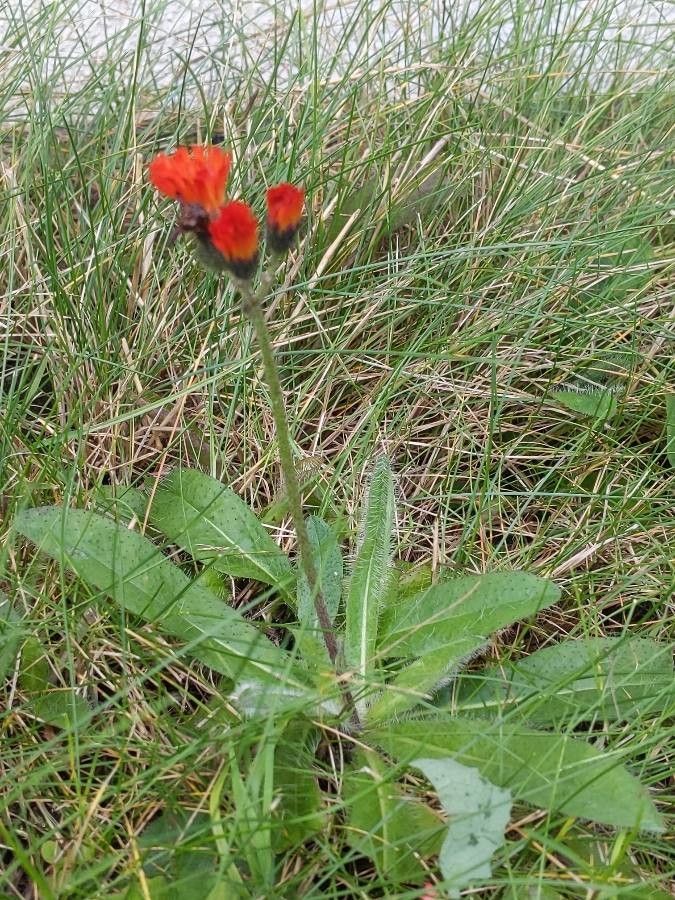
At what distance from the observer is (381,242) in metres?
2.36

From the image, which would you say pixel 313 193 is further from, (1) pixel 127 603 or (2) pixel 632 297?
(1) pixel 127 603

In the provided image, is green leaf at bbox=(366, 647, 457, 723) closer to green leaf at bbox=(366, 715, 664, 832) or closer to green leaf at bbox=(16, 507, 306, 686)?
green leaf at bbox=(366, 715, 664, 832)

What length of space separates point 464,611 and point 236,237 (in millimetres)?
717

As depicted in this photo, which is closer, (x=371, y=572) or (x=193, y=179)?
(x=193, y=179)

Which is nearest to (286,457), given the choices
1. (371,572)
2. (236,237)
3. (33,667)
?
(236,237)

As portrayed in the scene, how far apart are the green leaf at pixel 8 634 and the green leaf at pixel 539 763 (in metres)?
0.54

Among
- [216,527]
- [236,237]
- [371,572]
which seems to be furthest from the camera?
[216,527]

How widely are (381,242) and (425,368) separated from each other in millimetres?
435

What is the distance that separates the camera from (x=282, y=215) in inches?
46.5

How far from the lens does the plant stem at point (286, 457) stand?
118 centimetres

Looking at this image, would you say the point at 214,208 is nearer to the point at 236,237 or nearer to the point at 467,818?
the point at 236,237

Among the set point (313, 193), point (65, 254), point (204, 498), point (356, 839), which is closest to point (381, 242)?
point (313, 193)

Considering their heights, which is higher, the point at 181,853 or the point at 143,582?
the point at 143,582

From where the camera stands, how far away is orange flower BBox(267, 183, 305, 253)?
117 cm
